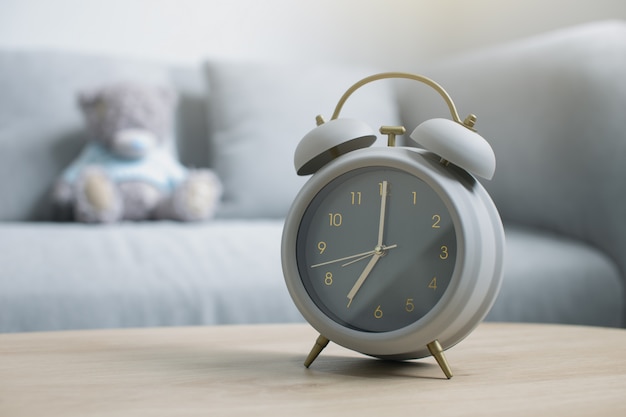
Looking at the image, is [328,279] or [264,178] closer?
[328,279]

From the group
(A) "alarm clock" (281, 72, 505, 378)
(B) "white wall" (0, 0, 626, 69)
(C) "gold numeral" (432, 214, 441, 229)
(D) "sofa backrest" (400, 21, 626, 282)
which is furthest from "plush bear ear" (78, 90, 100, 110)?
(C) "gold numeral" (432, 214, 441, 229)

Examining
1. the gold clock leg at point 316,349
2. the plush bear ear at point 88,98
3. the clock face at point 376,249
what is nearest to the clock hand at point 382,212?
the clock face at point 376,249

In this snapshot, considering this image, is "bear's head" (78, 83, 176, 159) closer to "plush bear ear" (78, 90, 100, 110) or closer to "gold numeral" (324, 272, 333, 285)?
"plush bear ear" (78, 90, 100, 110)

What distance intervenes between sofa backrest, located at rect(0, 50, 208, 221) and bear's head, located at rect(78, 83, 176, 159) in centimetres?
11

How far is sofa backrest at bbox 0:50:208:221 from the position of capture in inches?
78.4

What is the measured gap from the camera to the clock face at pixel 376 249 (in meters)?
0.66

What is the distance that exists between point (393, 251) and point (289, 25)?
7.72ft

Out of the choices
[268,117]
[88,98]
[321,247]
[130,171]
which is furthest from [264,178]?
[321,247]

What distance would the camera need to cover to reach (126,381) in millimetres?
608

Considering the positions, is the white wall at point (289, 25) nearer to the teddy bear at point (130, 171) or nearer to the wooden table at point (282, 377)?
the teddy bear at point (130, 171)

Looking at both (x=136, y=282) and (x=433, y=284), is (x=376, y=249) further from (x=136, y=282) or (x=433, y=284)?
(x=136, y=282)

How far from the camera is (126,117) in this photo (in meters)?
2.00

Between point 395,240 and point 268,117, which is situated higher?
point 395,240

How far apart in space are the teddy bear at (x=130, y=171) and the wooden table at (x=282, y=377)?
1029mm
